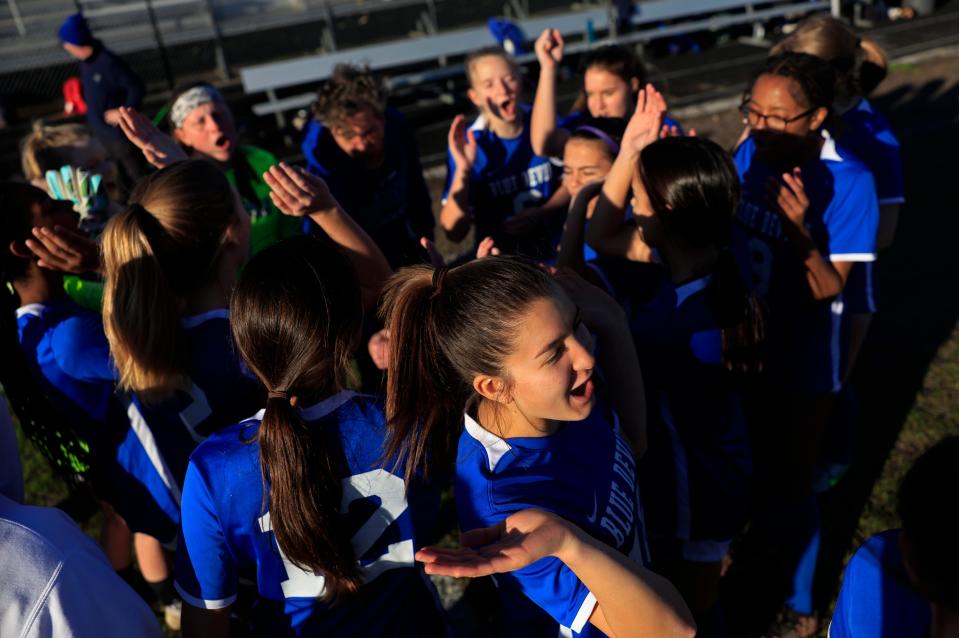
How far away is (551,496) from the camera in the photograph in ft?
5.50

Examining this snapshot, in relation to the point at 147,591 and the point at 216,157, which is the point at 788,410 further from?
the point at 147,591

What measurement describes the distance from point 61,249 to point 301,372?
3.78ft

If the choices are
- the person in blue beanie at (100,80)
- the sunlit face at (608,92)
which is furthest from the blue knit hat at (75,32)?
the sunlit face at (608,92)

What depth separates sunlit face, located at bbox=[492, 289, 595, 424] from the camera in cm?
172

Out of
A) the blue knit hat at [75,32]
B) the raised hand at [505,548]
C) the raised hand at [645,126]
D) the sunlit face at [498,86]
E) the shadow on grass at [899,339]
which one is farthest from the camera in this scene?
the blue knit hat at [75,32]

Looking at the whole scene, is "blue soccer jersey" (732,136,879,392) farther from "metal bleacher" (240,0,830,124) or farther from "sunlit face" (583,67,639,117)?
"metal bleacher" (240,0,830,124)

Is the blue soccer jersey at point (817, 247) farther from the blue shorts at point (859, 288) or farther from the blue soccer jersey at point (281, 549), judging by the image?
the blue soccer jersey at point (281, 549)

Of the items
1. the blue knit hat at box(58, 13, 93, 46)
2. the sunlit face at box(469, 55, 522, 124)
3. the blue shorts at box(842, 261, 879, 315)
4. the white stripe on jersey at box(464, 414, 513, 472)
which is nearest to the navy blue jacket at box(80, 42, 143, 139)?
the blue knit hat at box(58, 13, 93, 46)

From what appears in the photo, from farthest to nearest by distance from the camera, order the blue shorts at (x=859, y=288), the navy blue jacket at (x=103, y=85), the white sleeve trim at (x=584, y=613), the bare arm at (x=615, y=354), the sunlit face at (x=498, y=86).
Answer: the navy blue jacket at (x=103, y=85), the sunlit face at (x=498, y=86), the blue shorts at (x=859, y=288), the bare arm at (x=615, y=354), the white sleeve trim at (x=584, y=613)

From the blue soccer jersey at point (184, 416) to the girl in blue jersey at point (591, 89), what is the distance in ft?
6.52

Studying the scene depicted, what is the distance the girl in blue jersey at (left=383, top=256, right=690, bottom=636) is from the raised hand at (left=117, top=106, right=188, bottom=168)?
152 centimetres

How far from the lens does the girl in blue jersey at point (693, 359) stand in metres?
2.26

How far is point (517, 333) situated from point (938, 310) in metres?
4.46

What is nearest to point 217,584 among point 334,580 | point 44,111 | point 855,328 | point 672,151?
point 334,580
